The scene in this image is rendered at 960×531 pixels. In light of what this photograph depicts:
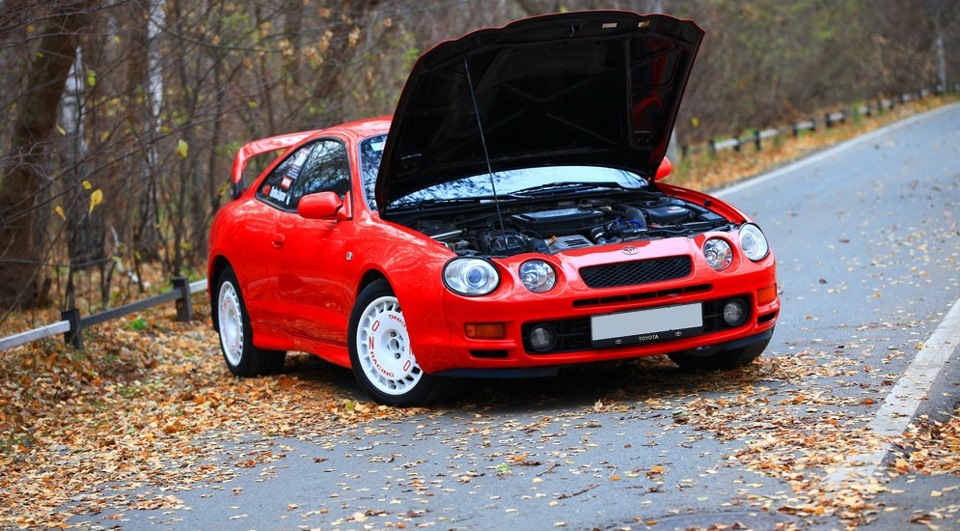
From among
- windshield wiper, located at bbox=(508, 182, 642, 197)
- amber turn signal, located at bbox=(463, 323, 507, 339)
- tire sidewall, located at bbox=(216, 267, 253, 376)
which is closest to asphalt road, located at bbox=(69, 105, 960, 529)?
amber turn signal, located at bbox=(463, 323, 507, 339)

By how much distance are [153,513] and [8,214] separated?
578cm

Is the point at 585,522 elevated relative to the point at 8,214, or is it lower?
lower

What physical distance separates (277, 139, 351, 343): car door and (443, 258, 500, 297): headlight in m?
1.05

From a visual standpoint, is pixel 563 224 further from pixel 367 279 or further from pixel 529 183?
pixel 367 279

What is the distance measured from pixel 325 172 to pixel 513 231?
63.2 inches

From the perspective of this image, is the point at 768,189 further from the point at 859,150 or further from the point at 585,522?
the point at 585,522

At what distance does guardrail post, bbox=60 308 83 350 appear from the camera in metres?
10.3

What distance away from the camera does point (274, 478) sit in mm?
6363

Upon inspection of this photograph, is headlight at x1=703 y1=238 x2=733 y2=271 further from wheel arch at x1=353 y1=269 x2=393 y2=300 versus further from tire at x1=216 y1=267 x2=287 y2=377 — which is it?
tire at x1=216 y1=267 x2=287 y2=377

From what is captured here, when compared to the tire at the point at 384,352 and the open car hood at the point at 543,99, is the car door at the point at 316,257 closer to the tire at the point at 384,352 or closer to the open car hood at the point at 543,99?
the tire at the point at 384,352

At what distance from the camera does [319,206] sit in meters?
7.84

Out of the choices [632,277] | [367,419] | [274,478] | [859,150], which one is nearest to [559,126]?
[632,277]

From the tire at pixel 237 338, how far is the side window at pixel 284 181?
0.67 metres

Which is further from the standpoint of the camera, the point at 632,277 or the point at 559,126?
the point at 559,126
